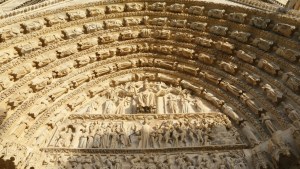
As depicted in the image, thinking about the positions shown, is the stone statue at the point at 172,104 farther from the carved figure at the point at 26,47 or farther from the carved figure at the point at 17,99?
the carved figure at the point at 26,47

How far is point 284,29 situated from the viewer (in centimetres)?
592

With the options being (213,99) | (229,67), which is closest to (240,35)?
(229,67)

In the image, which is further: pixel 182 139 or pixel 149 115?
pixel 149 115

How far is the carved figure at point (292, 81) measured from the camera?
204 inches

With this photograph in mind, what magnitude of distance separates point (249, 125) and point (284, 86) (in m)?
0.88

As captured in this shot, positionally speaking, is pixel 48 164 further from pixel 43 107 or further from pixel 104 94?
pixel 104 94

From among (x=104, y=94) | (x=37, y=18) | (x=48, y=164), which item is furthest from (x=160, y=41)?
(x=48, y=164)

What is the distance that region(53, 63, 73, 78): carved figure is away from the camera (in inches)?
254

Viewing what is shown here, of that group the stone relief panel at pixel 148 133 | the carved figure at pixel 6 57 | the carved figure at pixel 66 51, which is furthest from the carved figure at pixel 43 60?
the stone relief panel at pixel 148 133

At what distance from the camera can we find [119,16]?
25.2ft

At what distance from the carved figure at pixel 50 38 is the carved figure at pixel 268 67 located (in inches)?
155

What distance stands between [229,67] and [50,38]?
3.57 meters

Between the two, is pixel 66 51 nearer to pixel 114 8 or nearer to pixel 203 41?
pixel 114 8

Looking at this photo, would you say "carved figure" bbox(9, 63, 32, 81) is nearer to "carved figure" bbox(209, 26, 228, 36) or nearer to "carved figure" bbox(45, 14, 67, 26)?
"carved figure" bbox(45, 14, 67, 26)
